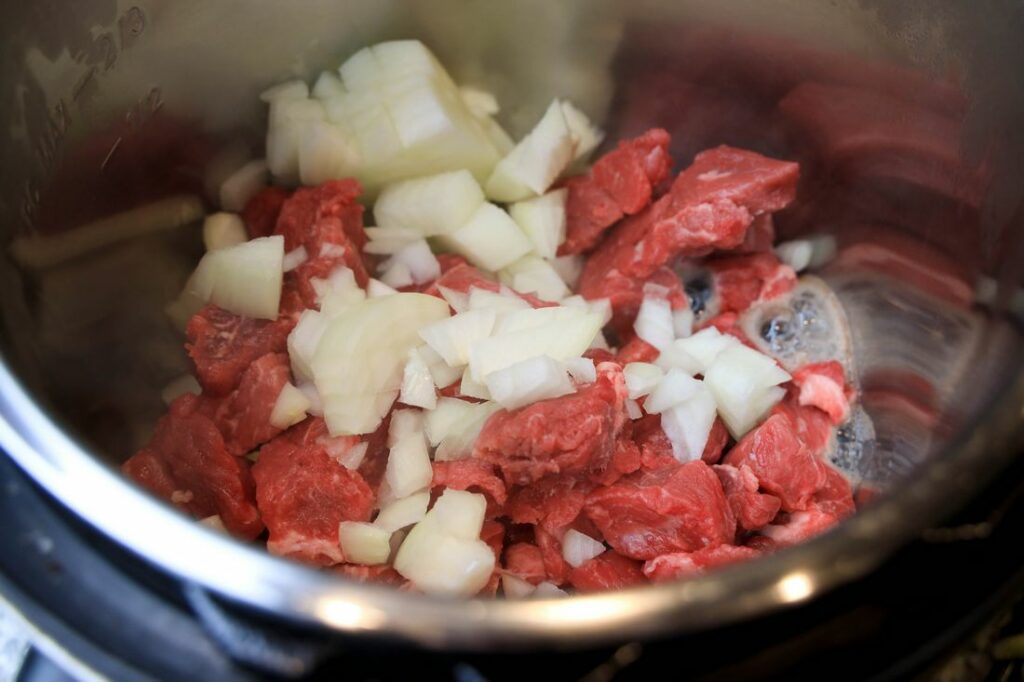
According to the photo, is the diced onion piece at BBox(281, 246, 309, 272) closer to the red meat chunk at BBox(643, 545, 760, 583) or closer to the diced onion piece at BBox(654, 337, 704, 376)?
the diced onion piece at BBox(654, 337, 704, 376)

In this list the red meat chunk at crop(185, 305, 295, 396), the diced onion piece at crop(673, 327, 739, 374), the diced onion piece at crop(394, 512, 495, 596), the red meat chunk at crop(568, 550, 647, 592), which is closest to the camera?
the diced onion piece at crop(394, 512, 495, 596)

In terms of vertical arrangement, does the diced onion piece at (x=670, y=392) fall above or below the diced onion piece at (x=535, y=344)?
below

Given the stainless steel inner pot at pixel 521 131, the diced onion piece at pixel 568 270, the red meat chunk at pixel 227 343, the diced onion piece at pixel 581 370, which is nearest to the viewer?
the stainless steel inner pot at pixel 521 131

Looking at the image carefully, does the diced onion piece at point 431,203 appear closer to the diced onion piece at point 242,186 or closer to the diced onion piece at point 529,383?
the diced onion piece at point 242,186

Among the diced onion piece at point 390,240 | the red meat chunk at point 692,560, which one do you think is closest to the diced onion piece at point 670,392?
the red meat chunk at point 692,560

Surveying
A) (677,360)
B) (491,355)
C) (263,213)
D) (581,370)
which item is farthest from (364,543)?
(263,213)

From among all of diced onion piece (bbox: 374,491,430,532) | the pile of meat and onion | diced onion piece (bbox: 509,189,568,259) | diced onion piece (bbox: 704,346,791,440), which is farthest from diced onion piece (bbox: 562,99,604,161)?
diced onion piece (bbox: 374,491,430,532)

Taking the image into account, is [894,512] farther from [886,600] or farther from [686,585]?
[686,585]
